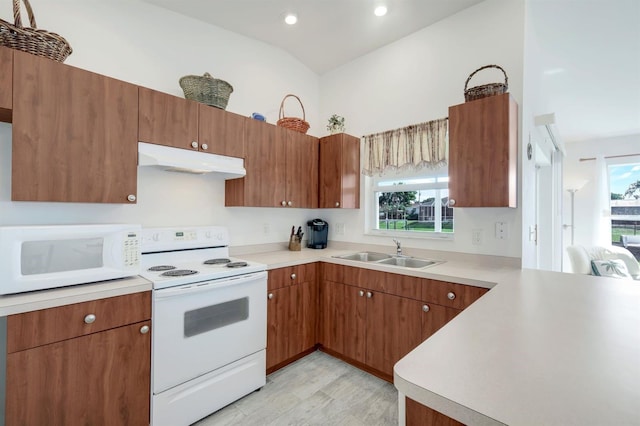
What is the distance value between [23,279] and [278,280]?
145cm

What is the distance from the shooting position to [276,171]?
104 inches

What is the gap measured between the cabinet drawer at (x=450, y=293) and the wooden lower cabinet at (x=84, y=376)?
5.69 ft

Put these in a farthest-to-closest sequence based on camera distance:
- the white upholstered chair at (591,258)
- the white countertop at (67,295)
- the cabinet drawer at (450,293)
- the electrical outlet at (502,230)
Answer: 1. the white upholstered chair at (591,258)
2. the electrical outlet at (502,230)
3. the cabinet drawer at (450,293)
4. the white countertop at (67,295)

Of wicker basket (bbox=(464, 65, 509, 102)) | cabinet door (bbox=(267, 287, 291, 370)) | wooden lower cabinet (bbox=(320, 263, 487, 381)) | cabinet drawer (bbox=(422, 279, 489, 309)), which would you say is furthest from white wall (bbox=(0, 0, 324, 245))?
wicker basket (bbox=(464, 65, 509, 102))

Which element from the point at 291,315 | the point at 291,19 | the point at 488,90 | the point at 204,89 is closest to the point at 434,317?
the point at 291,315

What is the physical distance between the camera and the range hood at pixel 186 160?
1.83 metres

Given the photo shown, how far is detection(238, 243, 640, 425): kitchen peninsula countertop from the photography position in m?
0.55

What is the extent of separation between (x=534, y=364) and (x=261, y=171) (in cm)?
221

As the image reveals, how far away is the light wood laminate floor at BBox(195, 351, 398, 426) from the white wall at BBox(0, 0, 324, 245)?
1.24 m

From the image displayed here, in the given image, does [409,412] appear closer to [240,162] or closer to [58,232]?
[58,232]

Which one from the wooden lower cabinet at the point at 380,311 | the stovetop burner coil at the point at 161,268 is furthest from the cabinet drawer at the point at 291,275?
the stovetop burner coil at the point at 161,268

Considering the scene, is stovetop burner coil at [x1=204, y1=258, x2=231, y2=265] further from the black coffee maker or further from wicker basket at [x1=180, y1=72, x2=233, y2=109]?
wicker basket at [x1=180, y1=72, x2=233, y2=109]

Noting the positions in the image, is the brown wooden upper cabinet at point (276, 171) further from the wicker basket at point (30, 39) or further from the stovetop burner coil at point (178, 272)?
the wicker basket at point (30, 39)

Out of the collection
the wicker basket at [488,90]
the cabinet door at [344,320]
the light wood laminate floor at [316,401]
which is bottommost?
the light wood laminate floor at [316,401]
